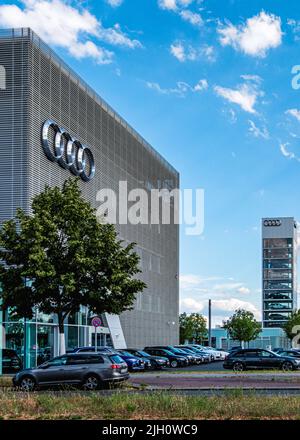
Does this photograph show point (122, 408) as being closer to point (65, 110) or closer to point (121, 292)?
point (121, 292)

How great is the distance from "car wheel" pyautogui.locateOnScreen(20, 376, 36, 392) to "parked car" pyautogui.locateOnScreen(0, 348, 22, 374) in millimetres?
14709

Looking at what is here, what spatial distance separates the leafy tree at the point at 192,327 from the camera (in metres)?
125

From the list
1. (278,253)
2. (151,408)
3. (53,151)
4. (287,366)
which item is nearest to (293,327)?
(278,253)

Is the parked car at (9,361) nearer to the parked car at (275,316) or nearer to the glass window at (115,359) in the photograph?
the glass window at (115,359)

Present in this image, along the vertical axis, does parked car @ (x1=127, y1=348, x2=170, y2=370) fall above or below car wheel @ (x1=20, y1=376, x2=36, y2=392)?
below

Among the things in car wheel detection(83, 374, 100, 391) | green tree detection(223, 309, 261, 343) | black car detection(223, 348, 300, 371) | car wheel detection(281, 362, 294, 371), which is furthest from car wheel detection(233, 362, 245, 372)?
green tree detection(223, 309, 261, 343)

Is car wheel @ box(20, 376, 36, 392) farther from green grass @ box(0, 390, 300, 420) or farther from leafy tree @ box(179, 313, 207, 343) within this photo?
leafy tree @ box(179, 313, 207, 343)

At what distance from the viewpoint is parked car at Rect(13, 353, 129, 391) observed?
27953 mm

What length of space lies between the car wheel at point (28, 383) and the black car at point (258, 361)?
1757cm

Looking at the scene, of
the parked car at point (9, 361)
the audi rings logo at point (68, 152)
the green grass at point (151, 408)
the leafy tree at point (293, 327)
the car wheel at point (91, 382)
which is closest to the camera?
the green grass at point (151, 408)

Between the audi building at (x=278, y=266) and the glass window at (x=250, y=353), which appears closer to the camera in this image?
the glass window at (x=250, y=353)

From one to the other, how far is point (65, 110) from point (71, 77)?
10.4 feet

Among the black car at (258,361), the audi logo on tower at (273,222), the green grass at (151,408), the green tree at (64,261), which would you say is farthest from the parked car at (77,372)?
the audi logo on tower at (273,222)
